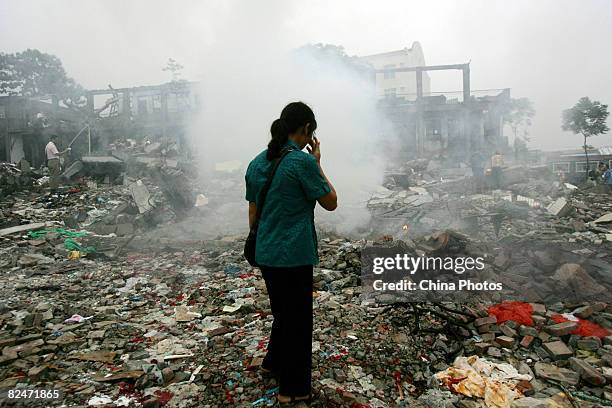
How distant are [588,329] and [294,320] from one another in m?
2.55

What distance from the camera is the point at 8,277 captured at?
515cm

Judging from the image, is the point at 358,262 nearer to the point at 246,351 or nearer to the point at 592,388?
the point at 246,351

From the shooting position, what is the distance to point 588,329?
114 inches

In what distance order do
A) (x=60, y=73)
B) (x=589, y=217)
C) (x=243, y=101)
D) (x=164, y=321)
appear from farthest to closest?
1. (x=60, y=73)
2. (x=243, y=101)
3. (x=589, y=217)
4. (x=164, y=321)

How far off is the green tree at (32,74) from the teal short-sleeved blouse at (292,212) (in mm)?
27600

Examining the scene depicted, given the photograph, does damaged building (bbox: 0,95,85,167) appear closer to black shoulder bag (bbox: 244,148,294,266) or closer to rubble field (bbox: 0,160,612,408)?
rubble field (bbox: 0,160,612,408)

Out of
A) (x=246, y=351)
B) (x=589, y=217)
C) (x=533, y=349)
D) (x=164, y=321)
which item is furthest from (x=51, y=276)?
(x=589, y=217)

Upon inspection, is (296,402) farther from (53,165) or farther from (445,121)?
(445,121)

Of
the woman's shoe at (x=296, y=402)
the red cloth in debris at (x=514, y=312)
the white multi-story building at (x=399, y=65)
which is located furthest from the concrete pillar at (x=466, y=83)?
the woman's shoe at (x=296, y=402)

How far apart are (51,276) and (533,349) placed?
5902mm

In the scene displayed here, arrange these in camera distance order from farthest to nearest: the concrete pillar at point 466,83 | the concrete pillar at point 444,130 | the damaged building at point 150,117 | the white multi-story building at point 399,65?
the white multi-story building at point 399,65
the concrete pillar at point 444,130
the concrete pillar at point 466,83
the damaged building at point 150,117

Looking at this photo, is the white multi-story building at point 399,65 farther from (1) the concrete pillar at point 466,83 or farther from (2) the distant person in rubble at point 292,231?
(2) the distant person in rubble at point 292,231

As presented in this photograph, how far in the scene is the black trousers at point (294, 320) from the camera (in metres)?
1.95

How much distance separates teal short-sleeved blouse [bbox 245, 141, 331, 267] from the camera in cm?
187
